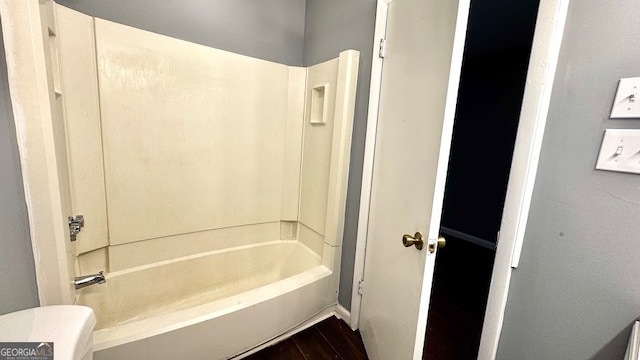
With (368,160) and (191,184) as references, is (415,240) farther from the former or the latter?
(191,184)

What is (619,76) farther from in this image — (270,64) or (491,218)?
(491,218)

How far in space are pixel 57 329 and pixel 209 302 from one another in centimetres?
92

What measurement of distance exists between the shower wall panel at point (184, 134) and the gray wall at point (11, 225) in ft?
2.06

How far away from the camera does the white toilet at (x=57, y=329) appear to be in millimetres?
562

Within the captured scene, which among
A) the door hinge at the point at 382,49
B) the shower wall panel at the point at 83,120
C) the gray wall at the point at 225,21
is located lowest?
the shower wall panel at the point at 83,120

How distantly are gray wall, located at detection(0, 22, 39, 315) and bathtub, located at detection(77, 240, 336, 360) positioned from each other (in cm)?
34

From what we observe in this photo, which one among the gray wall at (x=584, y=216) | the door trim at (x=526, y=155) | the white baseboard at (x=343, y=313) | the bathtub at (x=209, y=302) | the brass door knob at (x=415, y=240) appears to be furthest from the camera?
the white baseboard at (x=343, y=313)

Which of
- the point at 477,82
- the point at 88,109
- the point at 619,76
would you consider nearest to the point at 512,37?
the point at 477,82

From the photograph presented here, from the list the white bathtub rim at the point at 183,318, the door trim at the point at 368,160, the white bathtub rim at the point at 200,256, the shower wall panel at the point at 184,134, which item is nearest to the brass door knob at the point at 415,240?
the door trim at the point at 368,160

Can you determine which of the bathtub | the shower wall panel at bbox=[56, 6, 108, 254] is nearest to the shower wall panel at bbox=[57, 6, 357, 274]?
the shower wall panel at bbox=[56, 6, 108, 254]

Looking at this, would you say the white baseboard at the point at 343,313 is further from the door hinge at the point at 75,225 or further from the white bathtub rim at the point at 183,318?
the door hinge at the point at 75,225

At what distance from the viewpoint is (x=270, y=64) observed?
5.89 feet

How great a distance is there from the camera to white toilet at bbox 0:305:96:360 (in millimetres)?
562

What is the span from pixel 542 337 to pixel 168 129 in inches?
80.7
